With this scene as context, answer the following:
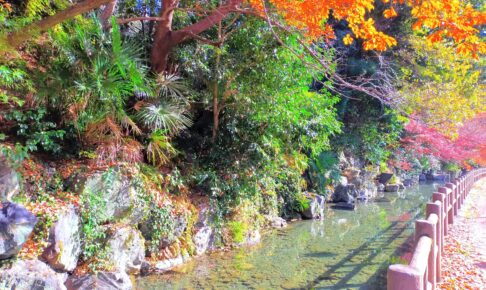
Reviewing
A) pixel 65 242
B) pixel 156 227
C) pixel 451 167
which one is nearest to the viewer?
pixel 65 242

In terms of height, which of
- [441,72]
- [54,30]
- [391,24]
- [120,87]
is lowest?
[120,87]

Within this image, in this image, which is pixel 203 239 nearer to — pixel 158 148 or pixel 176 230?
pixel 176 230

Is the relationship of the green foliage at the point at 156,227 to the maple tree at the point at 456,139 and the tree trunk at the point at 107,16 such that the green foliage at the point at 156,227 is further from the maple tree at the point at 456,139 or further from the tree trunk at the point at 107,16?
the maple tree at the point at 456,139

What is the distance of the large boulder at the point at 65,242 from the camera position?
15.6ft

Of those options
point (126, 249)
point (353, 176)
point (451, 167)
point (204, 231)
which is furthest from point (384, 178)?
point (126, 249)

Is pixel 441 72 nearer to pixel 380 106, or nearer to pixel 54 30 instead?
pixel 380 106

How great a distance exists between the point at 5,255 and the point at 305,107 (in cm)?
783

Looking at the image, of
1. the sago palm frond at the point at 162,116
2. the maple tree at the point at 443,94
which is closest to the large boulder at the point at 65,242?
the sago palm frond at the point at 162,116

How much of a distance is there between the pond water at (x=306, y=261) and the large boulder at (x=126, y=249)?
0.32 meters

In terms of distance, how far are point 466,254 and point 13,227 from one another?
7.43m

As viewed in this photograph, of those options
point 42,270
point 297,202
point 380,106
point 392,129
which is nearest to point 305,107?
point 297,202

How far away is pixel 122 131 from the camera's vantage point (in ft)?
23.0

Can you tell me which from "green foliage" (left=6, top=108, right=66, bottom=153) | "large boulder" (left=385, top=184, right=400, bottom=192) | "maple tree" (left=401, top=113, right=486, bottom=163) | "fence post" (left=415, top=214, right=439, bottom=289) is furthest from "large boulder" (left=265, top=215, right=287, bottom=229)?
"large boulder" (left=385, top=184, right=400, bottom=192)

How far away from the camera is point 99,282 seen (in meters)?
5.06
